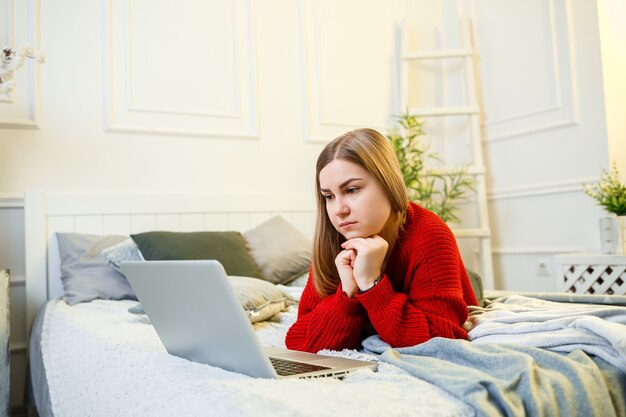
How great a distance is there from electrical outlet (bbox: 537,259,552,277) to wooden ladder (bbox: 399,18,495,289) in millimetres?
253

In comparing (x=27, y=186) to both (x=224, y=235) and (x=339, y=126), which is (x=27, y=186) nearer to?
(x=224, y=235)

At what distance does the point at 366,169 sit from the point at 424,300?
0.30 metres

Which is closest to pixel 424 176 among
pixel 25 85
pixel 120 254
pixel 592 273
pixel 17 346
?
pixel 592 273

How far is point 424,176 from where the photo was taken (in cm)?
345

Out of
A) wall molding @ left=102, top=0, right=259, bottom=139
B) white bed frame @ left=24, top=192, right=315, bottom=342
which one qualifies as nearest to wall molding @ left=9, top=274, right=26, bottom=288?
white bed frame @ left=24, top=192, right=315, bottom=342

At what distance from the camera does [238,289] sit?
1882 mm

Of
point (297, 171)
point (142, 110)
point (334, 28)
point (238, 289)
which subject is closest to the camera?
point (238, 289)

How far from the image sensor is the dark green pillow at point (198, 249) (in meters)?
2.38

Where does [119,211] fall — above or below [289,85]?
below

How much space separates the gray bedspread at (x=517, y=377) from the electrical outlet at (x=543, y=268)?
2.33 meters

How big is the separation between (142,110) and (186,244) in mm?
821

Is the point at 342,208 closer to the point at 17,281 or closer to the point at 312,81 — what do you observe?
the point at 17,281

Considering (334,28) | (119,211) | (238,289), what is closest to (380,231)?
(238,289)

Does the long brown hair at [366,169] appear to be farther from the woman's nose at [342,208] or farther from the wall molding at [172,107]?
the wall molding at [172,107]
